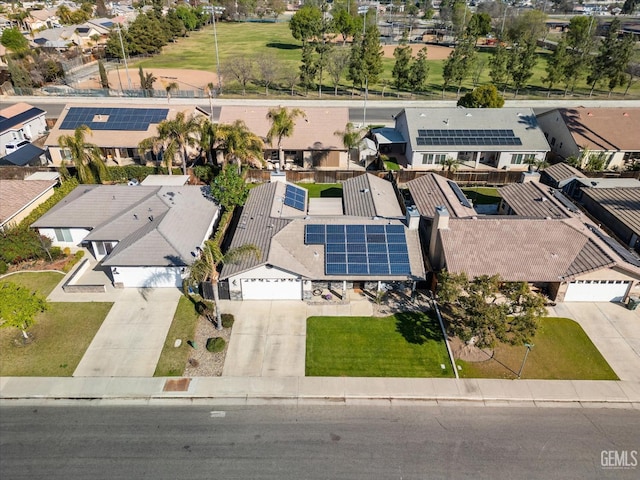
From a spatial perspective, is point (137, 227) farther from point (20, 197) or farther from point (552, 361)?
point (552, 361)

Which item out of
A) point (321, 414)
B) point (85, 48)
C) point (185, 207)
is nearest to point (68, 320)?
point (185, 207)

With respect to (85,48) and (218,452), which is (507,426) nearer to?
(218,452)

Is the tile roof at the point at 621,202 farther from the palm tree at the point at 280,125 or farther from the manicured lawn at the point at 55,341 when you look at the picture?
the manicured lawn at the point at 55,341

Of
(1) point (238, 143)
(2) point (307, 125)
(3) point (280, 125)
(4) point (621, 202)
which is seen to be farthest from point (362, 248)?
(4) point (621, 202)

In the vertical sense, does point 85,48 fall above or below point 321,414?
above

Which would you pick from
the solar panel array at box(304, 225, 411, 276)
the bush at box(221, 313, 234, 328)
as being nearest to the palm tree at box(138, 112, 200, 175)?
the solar panel array at box(304, 225, 411, 276)

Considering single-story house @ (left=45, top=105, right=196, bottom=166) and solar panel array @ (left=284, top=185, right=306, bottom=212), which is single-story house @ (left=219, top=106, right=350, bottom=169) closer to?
single-story house @ (left=45, top=105, right=196, bottom=166)
